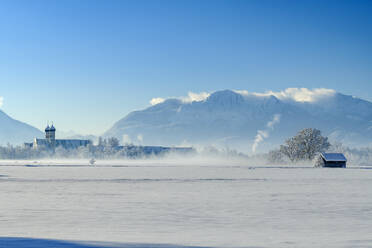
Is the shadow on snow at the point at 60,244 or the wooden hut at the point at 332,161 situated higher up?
the wooden hut at the point at 332,161

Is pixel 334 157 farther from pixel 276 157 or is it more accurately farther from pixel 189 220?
pixel 189 220

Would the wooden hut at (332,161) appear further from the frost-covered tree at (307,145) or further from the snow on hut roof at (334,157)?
the frost-covered tree at (307,145)

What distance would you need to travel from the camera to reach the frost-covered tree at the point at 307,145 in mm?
117375

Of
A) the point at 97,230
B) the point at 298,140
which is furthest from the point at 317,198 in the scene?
the point at 298,140

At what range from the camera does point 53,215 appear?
21.3 meters

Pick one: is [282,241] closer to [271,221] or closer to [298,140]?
[271,221]

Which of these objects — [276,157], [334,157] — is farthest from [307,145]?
[334,157]

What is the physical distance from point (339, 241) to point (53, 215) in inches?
475

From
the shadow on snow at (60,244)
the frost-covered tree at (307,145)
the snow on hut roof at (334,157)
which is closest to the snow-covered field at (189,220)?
the shadow on snow at (60,244)

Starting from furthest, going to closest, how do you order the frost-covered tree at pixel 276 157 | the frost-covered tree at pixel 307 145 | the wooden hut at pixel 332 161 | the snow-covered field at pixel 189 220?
the frost-covered tree at pixel 276 157
the frost-covered tree at pixel 307 145
the wooden hut at pixel 332 161
the snow-covered field at pixel 189 220

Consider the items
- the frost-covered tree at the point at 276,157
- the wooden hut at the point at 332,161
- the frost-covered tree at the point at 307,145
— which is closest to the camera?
the wooden hut at the point at 332,161

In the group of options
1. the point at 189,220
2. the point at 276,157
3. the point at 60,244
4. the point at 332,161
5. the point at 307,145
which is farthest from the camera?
the point at 276,157

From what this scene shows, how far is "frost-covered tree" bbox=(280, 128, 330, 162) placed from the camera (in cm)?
11738

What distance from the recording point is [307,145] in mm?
117750
